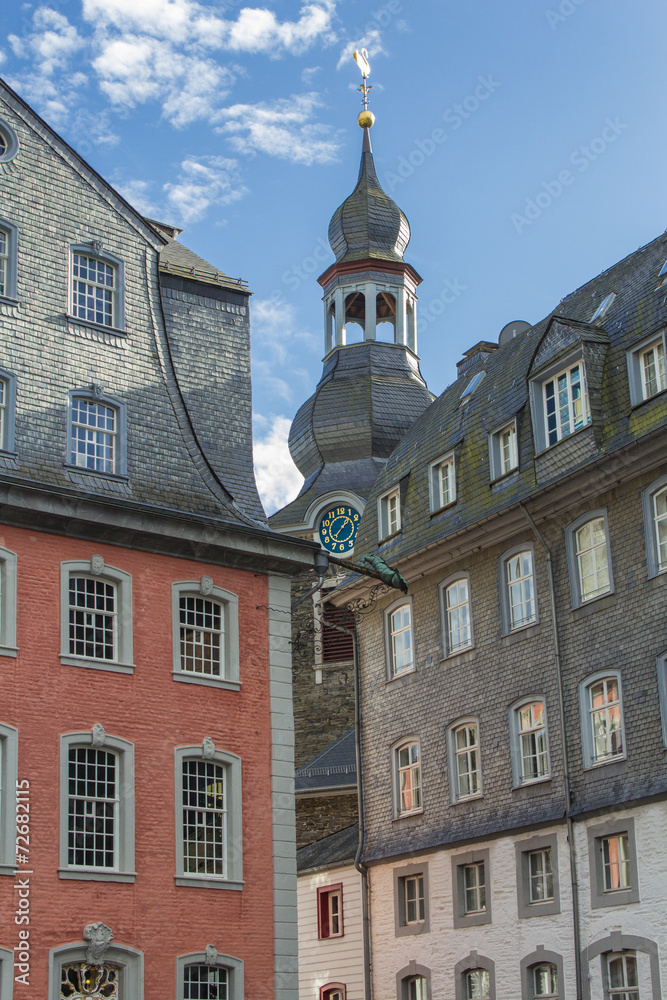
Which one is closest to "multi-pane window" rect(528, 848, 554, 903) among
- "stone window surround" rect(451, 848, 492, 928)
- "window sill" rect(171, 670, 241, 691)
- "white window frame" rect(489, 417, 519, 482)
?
"stone window surround" rect(451, 848, 492, 928)

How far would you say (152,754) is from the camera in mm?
24797

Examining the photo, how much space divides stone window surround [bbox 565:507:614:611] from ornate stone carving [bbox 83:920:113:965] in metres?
11.8

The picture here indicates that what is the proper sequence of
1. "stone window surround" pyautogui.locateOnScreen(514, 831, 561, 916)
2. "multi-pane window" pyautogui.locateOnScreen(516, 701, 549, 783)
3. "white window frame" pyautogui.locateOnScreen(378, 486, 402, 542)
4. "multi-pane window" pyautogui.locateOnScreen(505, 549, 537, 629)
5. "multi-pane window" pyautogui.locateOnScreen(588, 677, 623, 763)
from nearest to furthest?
"multi-pane window" pyautogui.locateOnScreen(588, 677, 623, 763)
"stone window surround" pyautogui.locateOnScreen(514, 831, 561, 916)
"multi-pane window" pyautogui.locateOnScreen(516, 701, 549, 783)
"multi-pane window" pyautogui.locateOnScreen(505, 549, 537, 629)
"white window frame" pyautogui.locateOnScreen(378, 486, 402, 542)

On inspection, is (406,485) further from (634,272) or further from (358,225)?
(358,225)

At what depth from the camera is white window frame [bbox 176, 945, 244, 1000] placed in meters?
23.8

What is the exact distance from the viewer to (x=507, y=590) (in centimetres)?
3206

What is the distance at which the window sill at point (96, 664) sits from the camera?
24.3 meters

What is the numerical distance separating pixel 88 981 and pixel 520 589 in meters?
13.1

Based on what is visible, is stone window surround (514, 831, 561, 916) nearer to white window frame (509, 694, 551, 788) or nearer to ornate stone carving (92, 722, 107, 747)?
white window frame (509, 694, 551, 788)

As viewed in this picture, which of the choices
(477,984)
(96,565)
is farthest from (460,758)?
(96,565)

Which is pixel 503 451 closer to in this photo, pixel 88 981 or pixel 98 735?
pixel 98 735

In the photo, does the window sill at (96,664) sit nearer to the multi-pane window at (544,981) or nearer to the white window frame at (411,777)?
the multi-pane window at (544,981)

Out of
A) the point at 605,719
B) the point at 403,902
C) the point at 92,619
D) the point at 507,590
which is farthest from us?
the point at 403,902

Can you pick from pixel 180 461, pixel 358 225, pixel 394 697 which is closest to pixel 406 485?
pixel 394 697
